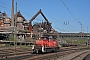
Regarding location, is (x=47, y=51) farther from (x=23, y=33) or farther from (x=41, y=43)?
(x=23, y=33)

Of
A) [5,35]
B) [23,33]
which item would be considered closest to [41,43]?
[5,35]

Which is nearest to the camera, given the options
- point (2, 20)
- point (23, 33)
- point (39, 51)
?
point (39, 51)

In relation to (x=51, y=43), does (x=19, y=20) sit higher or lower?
higher

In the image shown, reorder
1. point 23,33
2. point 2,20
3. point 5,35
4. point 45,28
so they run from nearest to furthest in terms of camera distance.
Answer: point 5,35, point 23,33, point 2,20, point 45,28

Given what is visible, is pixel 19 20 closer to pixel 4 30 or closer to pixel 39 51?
pixel 4 30

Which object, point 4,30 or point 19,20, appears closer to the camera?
point 4,30

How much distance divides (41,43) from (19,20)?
8657 cm

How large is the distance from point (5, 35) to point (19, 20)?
3242 cm

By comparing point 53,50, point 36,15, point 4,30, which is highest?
point 36,15

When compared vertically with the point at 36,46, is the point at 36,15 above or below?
above

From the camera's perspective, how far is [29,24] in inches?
4747

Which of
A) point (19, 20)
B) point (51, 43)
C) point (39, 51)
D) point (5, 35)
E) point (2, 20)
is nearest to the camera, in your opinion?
point (39, 51)

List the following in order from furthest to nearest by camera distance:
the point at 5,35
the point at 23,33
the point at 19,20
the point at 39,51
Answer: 1. the point at 19,20
2. the point at 23,33
3. the point at 5,35
4. the point at 39,51

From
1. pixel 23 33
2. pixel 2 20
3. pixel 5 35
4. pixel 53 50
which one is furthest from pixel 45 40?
pixel 2 20
